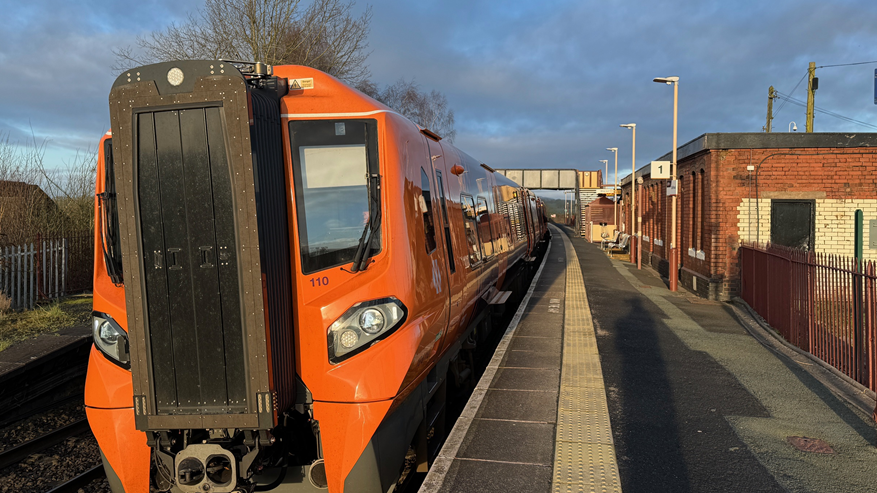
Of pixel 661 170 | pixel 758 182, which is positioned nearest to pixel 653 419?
pixel 758 182

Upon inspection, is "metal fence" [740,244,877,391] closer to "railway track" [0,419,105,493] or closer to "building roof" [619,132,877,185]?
"building roof" [619,132,877,185]

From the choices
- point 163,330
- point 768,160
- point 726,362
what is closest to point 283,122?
point 163,330

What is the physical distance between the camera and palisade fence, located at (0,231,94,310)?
999 cm

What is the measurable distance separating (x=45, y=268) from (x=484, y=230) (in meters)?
8.74

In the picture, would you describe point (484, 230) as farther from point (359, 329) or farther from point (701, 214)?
point (701, 214)

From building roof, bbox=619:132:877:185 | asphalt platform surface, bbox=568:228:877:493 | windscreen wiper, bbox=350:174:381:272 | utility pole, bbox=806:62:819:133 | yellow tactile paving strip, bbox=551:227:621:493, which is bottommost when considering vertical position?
asphalt platform surface, bbox=568:228:877:493

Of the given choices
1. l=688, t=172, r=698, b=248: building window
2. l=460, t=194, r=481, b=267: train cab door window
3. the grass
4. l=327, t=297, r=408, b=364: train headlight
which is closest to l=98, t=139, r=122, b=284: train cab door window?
l=327, t=297, r=408, b=364: train headlight

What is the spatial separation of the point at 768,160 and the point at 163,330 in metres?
13.6

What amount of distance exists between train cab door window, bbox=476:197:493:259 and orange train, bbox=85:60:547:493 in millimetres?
3165

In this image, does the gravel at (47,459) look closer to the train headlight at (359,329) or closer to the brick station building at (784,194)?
the train headlight at (359,329)

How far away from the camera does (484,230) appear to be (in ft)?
24.3

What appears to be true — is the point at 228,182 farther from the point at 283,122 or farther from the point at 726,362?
the point at 726,362

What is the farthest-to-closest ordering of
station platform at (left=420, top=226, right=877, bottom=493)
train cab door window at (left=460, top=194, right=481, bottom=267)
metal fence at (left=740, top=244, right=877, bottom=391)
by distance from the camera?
metal fence at (left=740, top=244, right=877, bottom=391) → train cab door window at (left=460, top=194, right=481, bottom=267) → station platform at (left=420, top=226, right=877, bottom=493)

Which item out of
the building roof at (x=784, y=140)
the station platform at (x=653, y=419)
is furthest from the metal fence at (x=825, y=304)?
the building roof at (x=784, y=140)
